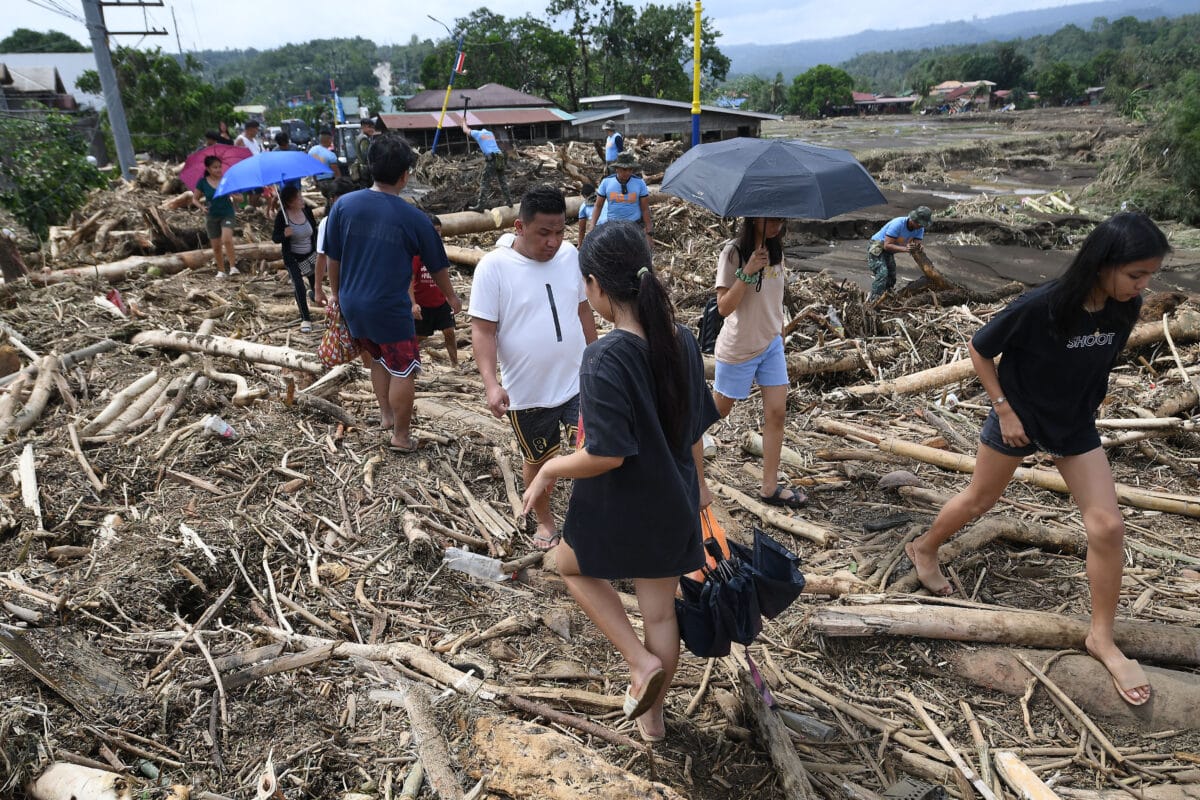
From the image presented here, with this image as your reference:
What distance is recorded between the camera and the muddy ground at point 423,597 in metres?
2.64

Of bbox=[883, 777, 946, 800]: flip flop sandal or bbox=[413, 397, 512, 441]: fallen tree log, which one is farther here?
bbox=[413, 397, 512, 441]: fallen tree log

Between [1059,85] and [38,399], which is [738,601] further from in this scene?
[1059,85]

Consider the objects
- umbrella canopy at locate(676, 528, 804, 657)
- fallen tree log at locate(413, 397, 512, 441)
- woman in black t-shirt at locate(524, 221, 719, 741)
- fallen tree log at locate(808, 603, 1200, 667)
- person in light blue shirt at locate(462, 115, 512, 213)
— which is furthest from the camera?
person in light blue shirt at locate(462, 115, 512, 213)

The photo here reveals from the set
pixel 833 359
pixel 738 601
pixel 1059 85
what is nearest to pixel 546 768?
pixel 738 601

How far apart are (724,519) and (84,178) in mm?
11250

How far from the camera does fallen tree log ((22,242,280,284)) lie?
8688mm

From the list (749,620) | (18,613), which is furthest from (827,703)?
(18,613)

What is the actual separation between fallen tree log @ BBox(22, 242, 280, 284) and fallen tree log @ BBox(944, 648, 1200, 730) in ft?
32.5

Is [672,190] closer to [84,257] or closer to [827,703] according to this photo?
[827,703]

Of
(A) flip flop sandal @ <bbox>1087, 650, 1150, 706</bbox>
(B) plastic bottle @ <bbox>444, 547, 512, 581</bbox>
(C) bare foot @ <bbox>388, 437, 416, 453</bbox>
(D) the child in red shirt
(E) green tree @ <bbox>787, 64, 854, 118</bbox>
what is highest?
(E) green tree @ <bbox>787, 64, 854, 118</bbox>

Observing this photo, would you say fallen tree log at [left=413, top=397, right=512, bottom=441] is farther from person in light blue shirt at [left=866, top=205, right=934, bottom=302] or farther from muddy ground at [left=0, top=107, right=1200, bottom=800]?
person in light blue shirt at [left=866, top=205, right=934, bottom=302]

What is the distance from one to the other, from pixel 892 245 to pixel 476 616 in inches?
269

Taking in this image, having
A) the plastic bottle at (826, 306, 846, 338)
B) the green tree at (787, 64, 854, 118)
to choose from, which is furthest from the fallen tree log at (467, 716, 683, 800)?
the green tree at (787, 64, 854, 118)

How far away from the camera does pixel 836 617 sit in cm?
322
